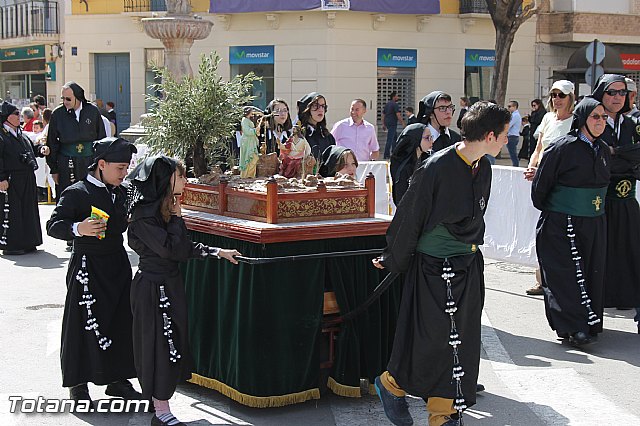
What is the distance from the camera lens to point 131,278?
19.7 feet

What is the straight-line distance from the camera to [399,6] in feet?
91.9

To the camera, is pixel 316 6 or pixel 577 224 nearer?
pixel 577 224

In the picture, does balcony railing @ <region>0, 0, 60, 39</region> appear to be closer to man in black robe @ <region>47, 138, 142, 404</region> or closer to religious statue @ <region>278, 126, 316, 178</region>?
religious statue @ <region>278, 126, 316, 178</region>

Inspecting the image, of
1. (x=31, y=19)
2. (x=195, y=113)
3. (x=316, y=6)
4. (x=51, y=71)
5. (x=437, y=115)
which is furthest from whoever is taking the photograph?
(x=31, y=19)

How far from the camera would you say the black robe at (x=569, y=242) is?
759 centimetres

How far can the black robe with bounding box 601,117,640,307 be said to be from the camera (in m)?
8.29

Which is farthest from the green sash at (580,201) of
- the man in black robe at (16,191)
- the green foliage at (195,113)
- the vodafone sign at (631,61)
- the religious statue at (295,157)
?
the vodafone sign at (631,61)

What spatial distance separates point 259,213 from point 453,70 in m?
24.6

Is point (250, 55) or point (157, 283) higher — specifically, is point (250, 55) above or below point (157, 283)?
above

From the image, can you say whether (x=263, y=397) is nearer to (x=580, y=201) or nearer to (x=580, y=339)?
(x=580, y=339)

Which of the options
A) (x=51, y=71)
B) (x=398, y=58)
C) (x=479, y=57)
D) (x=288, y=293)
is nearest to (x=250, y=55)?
(x=398, y=58)

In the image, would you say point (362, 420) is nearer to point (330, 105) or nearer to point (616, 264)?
point (616, 264)

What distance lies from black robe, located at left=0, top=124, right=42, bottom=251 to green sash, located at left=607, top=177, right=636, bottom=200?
23.6 feet

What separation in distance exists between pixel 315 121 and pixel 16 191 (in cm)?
506
